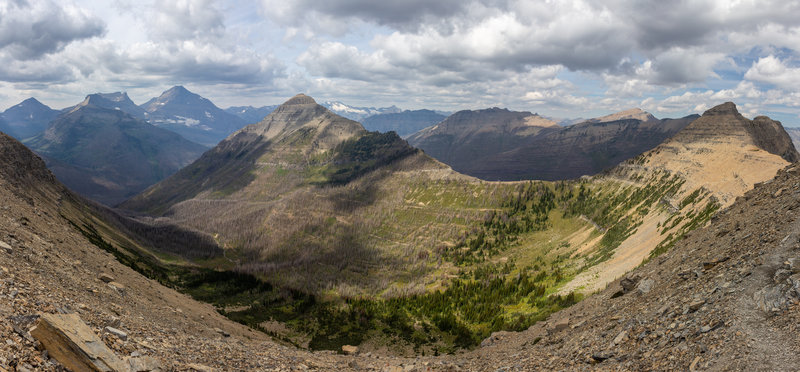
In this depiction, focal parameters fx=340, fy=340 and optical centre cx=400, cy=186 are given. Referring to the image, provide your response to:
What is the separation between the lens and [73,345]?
62.5ft

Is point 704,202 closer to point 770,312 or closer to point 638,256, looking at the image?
point 638,256

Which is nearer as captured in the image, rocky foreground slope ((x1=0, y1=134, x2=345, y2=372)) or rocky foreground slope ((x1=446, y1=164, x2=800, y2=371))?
rocky foreground slope ((x1=0, y1=134, x2=345, y2=372))

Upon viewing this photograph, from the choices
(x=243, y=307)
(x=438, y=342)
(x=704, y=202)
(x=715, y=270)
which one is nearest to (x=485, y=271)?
(x=438, y=342)

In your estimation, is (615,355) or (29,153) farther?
(29,153)

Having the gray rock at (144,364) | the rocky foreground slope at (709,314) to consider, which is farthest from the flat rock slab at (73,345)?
the rocky foreground slope at (709,314)

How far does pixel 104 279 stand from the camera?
51656 mm

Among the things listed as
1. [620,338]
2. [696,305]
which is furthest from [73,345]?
[696,305]

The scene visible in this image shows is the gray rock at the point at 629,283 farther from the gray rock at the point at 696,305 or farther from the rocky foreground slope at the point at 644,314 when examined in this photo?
the gray rock at the point at 696,305

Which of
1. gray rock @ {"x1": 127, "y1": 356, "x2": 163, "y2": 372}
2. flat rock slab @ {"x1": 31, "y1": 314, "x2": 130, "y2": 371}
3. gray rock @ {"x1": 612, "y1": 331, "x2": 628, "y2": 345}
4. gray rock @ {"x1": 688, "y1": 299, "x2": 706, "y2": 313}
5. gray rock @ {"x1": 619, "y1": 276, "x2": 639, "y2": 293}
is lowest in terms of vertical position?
gray rock @ {"x1": 619, "y1": 276, "x2": 639, "y2": 293}

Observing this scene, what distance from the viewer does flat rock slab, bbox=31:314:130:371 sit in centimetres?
1823

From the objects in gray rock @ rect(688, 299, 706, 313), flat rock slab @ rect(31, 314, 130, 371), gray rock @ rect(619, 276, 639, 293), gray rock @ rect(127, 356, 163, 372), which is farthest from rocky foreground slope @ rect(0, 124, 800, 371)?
flat rock slab @ rect(31, 314, 130, 371)

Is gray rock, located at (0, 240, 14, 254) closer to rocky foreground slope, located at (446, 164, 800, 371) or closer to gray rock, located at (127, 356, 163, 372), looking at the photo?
gray rock, located at (127, 356, 163, 372)

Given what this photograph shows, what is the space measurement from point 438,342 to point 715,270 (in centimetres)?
10166

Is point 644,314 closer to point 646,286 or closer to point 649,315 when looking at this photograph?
point 649,315
